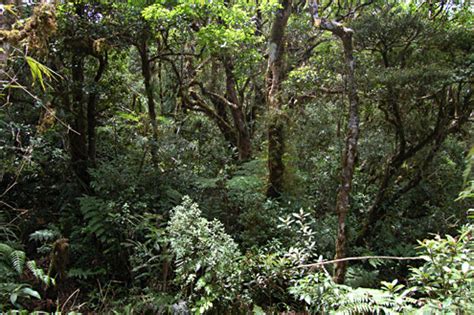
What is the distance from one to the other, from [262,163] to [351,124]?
2.50 metres

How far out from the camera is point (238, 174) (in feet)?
24.5

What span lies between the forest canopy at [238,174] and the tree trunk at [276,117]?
3 centimetres

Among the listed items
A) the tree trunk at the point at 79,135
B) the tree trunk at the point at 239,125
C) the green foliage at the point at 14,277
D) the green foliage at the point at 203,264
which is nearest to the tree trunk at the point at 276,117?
the green foliage at the point at 203,264

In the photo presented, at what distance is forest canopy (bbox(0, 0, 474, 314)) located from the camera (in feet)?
13.8

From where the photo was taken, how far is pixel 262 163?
267 inches

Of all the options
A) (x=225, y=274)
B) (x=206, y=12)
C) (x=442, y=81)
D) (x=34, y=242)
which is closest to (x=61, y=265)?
(x=34, y=242)

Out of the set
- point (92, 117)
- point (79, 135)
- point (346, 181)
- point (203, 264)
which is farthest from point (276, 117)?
point (79, 135)

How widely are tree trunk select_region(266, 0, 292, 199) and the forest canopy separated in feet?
0.09

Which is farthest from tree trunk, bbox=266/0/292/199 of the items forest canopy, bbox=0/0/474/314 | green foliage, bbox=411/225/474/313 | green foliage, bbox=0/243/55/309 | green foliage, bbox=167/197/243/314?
green foliage, bbox=0/243/55/309

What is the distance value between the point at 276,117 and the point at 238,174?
1678 millimetres

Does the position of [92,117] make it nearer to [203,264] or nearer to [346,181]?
[203,264]

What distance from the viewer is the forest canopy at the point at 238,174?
421 cm

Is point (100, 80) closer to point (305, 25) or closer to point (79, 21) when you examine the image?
point (79, 21)

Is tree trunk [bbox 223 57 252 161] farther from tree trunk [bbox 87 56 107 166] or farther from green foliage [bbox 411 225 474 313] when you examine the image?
green foliage [bbox 411 225 474 313]
